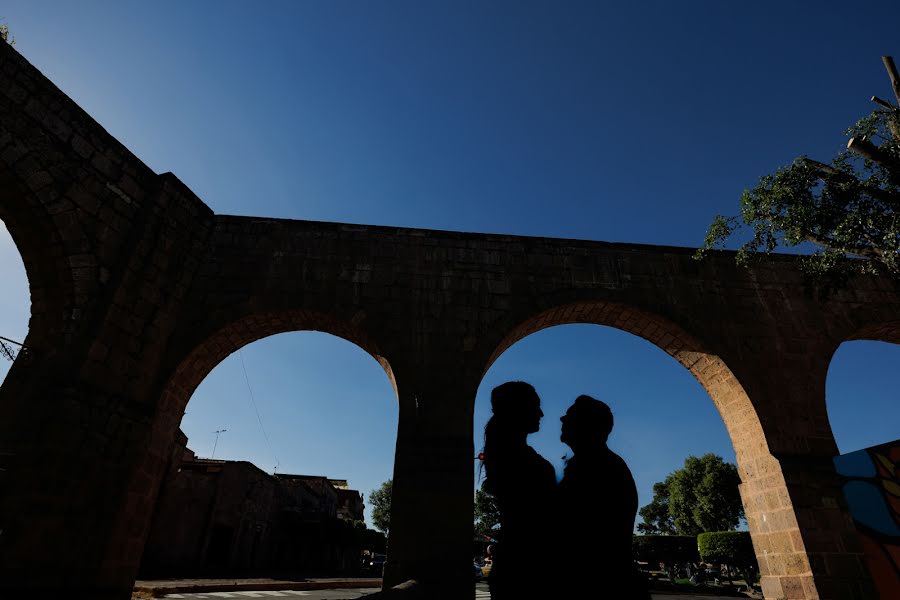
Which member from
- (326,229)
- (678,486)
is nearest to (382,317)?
(326,229)

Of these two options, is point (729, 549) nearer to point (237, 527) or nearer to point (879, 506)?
point (879, 506)

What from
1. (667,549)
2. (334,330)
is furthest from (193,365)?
(667,549)

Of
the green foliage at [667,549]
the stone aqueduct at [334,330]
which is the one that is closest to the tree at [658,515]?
the green foliage at [667,549]

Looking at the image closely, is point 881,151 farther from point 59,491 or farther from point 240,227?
point 59,491

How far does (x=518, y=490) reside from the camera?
1782 mm

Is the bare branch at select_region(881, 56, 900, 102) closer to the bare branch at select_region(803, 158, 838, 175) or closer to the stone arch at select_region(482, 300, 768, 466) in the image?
the bare branch at select_region(803, 158, 838, 175)

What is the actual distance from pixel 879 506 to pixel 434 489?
538 centimetres

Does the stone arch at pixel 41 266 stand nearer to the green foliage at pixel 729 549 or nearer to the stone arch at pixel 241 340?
the stone arch at pixel 241 340

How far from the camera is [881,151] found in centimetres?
644

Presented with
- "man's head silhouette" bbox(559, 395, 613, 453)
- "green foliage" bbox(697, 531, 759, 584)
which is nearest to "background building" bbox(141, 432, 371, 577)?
"man's head silhouette" bbox(559, 395, 613, 453)

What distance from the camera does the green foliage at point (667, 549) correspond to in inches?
1004

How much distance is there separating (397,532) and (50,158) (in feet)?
21.5

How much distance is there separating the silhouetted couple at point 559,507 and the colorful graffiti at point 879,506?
595cm

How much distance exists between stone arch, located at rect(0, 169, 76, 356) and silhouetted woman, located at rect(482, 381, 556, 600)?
21.6ft
